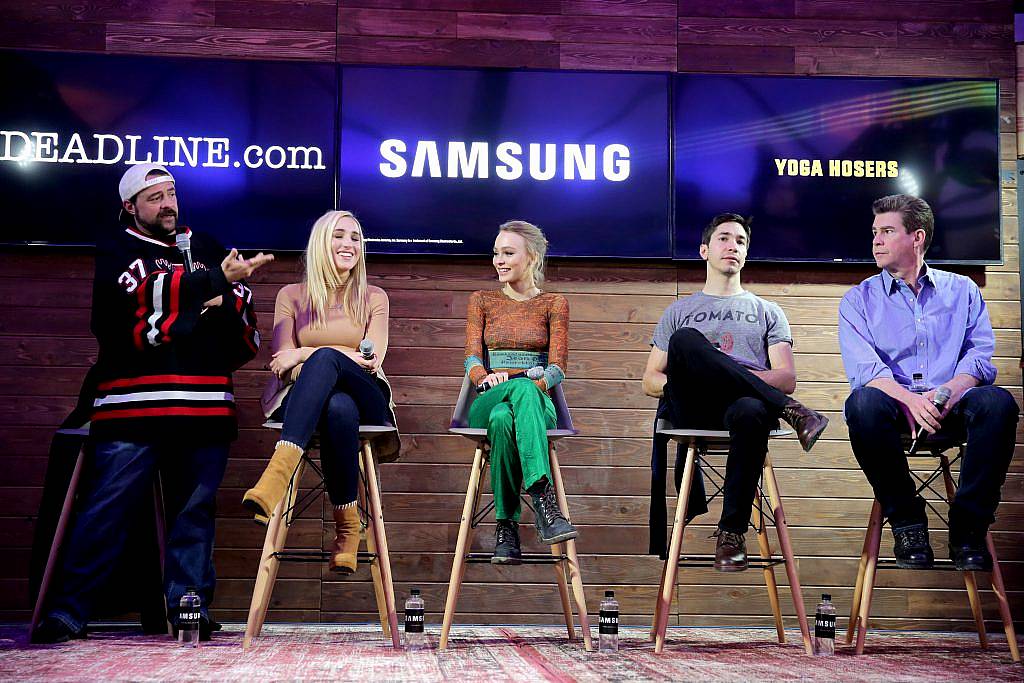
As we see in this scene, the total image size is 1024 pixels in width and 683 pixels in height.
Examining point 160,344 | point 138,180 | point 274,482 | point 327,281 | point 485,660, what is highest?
point 138,180

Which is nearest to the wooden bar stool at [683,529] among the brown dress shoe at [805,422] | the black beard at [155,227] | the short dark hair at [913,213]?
the brown dress shoe at [805,422]

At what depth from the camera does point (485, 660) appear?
3.13 meters

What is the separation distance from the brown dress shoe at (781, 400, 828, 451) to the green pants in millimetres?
775

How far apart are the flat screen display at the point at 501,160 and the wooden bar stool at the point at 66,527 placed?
1.40 meters

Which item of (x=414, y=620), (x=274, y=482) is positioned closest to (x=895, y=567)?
(x=414, y=620)

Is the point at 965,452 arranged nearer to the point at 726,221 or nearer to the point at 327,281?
the point at 726,221

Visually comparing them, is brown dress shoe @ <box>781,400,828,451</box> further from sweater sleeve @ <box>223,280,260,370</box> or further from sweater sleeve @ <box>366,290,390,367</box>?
sweater sleeve @ <box>223,280,260,370</box>

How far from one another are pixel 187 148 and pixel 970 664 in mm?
3550

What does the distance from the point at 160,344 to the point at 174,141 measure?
3.97 feet

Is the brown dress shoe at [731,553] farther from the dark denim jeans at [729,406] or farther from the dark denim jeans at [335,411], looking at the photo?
the dark denim jeans at [335,411]

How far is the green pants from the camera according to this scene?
3.30 metres

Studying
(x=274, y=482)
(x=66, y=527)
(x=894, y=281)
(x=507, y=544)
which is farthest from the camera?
(x=894, y=281)

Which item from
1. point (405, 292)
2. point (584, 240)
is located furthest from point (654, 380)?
point (405, 292)

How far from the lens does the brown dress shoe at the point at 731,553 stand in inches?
124
